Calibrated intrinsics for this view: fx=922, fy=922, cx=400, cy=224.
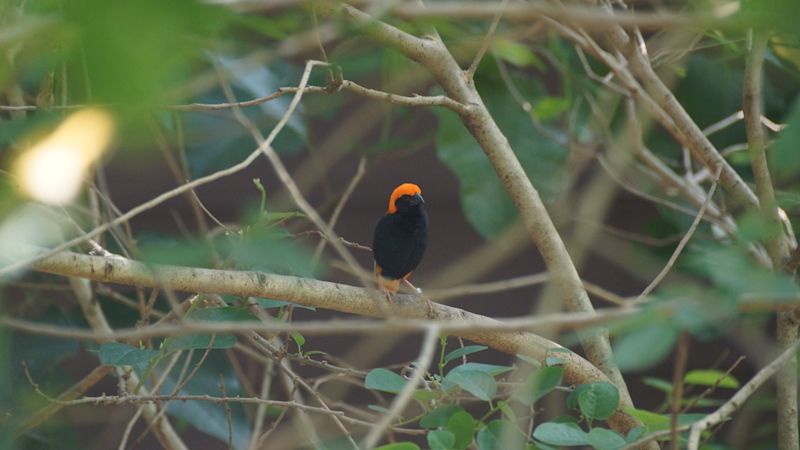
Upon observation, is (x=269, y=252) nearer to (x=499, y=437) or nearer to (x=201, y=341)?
(x=499, y=437)

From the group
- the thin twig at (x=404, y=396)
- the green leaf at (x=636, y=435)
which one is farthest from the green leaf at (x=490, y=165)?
the thin twig at (x=404, y=396)

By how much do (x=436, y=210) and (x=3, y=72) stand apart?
451cm

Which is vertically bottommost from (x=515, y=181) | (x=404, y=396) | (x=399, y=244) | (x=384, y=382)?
(x=399, y=244)

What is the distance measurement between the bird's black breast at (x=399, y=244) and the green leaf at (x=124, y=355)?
141 centimetres

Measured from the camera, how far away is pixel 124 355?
2.19 m

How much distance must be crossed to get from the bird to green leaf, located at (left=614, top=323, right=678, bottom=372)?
265 cm

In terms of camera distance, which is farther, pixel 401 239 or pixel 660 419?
pixel 401 239

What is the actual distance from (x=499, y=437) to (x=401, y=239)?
1.69 metres

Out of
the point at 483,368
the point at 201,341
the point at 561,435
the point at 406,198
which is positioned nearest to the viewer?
the point at 561,435

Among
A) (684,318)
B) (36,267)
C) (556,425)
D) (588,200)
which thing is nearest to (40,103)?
(36,267)

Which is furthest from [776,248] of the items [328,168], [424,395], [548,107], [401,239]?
[328,168]

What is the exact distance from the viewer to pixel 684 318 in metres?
0.80

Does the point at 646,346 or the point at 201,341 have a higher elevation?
the point at 646,346

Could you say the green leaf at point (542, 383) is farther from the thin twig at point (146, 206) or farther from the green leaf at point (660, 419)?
the thin twig at point (146, 206)
